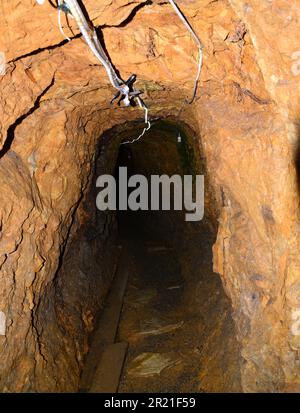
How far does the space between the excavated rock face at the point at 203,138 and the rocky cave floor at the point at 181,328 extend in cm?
85

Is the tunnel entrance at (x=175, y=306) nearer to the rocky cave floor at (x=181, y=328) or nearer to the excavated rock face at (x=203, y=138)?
the rocky cave floor at (x=181, y=328)

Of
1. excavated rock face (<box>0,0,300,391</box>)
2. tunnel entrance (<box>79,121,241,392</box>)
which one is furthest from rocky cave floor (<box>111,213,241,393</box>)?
excavated rock face (<box>0,0,300,391</box>)

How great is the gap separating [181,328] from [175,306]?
868mm

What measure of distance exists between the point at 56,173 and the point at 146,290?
4.70m

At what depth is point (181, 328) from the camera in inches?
248

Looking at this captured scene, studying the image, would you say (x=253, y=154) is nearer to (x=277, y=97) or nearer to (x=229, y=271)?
(x=277, y=97)

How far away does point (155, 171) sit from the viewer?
417 inches

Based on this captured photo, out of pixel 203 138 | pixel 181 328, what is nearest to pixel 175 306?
pixel 181 328

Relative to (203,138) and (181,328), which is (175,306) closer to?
(181,328)

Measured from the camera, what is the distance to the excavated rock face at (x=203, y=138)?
2561mm

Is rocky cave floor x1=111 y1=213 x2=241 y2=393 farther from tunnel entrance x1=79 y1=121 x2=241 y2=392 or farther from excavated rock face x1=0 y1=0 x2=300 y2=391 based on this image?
excavated rock face x1=0 y1=0 x2=300 y2=391

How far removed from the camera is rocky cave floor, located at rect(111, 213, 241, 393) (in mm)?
4750

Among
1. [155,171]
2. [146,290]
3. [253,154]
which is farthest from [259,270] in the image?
[155,171]

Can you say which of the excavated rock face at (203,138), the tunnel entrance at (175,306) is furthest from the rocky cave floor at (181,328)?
the excavated rock face at (203,138)
